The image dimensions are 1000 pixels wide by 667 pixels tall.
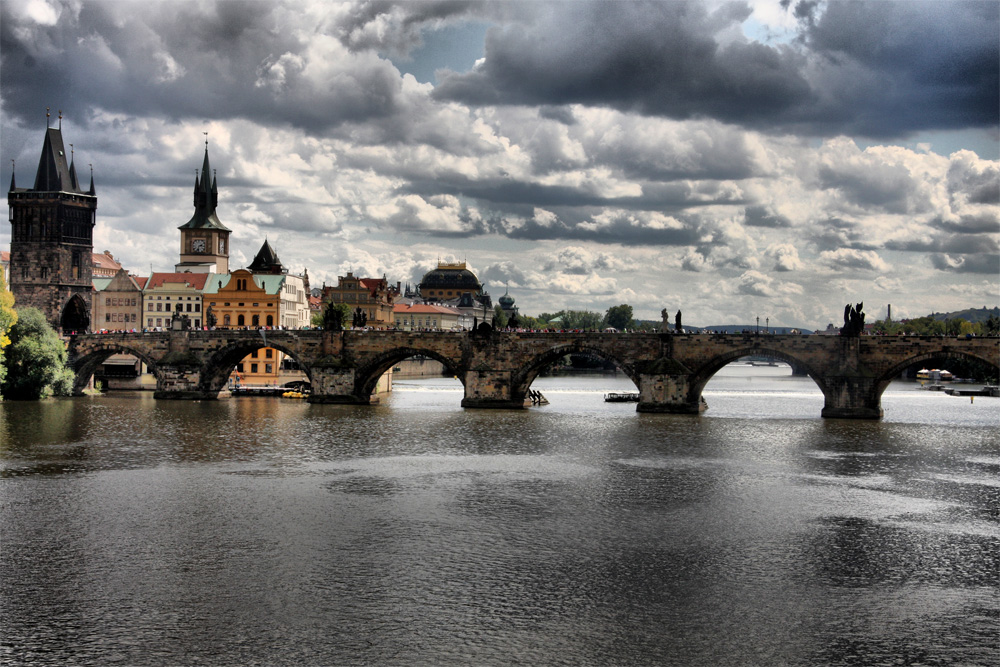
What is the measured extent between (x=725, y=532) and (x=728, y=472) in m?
12.4

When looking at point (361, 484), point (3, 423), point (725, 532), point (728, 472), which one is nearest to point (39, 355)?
point (3, 423)

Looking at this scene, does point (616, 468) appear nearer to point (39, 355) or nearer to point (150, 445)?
point (150, 445)

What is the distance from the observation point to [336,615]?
77.5ft

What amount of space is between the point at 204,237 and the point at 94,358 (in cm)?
4231

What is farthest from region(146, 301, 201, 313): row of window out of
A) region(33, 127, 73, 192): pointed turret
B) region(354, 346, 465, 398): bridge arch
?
region(354, 346, 465, 398): bridge arch

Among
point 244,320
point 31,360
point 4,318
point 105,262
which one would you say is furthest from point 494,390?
point 105,262

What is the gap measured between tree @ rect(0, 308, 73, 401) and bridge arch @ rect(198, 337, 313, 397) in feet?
36.6

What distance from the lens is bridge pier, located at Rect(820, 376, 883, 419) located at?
66.9 metres

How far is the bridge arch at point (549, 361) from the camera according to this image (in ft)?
238

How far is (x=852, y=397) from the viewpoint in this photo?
67188mm

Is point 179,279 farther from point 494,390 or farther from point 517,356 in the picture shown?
point 517,356

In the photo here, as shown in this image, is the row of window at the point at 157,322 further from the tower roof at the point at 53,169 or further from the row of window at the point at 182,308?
the tower roof at the point at 53,169

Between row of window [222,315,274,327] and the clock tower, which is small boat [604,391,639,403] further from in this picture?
the clock tower

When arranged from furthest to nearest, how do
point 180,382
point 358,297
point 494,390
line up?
point 358,297 → point 180,382 → point 494,390
